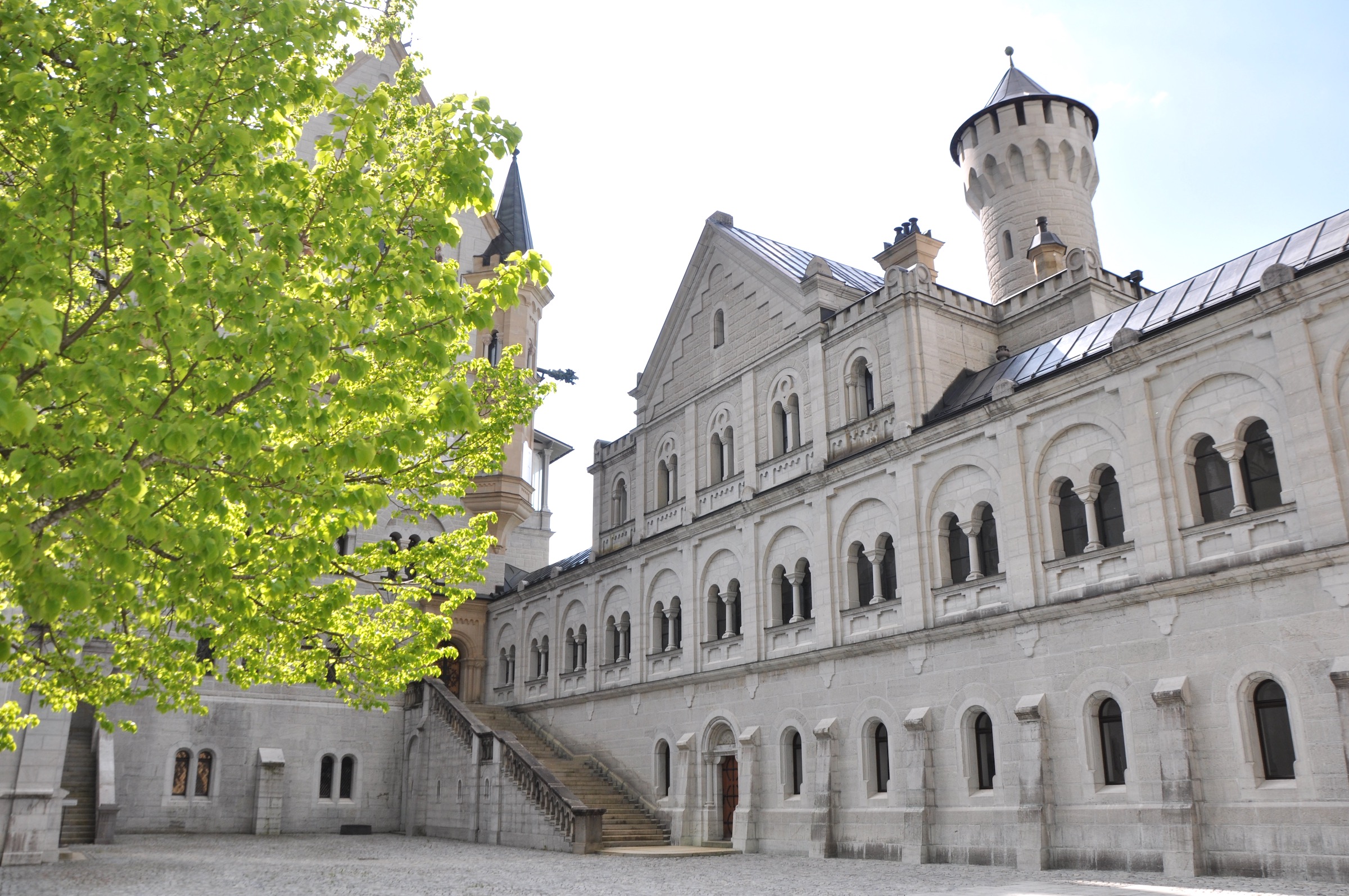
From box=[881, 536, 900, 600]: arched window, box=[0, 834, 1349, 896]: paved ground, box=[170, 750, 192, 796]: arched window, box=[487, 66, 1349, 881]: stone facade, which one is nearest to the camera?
box=[0, 834, 1349, 896]: paved ground

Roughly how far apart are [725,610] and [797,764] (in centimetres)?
574

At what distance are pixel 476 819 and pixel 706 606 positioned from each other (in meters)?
9.51

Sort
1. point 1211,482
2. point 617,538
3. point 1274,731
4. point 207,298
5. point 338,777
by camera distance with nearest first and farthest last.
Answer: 1. point 207,298
2. point 1274,731
3. point 1211,482
4. point 338,777
5. point 617,538

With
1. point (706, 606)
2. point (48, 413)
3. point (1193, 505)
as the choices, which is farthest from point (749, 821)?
point (48, 413)

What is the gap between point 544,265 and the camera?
12094 millimetres

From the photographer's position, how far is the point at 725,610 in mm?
31078

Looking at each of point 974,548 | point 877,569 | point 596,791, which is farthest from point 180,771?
point 974,548

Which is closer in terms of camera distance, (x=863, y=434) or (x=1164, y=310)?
(x=1164, y=310)

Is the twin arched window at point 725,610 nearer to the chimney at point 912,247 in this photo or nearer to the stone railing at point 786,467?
the stone railing at point 786,467

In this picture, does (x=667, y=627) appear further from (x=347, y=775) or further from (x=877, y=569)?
(x=347, y=775)

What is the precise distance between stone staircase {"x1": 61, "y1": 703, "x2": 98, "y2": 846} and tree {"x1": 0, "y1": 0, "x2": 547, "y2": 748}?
59.1 ft

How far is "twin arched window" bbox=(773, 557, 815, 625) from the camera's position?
27891 millimetres

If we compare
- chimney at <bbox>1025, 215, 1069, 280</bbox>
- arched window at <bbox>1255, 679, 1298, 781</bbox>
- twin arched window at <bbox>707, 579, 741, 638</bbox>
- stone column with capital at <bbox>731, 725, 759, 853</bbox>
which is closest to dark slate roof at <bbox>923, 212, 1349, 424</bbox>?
chimney at <bbox>1025, 215, 1069, 280</bbox>

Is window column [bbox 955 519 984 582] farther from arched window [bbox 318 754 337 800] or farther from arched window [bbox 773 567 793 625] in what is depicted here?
arched window [bbox 318 754 337 800]
